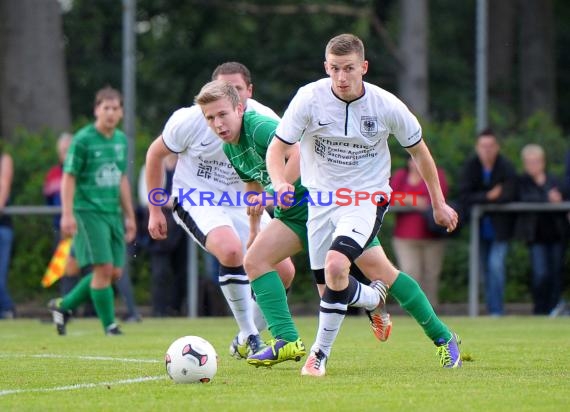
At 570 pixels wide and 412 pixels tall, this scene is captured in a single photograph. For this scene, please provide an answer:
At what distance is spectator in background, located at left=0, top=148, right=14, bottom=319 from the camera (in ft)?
51.6

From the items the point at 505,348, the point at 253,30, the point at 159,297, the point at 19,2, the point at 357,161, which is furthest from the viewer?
the point at 253,30

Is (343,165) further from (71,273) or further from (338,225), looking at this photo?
(71,273)

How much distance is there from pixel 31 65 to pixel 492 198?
8929mm

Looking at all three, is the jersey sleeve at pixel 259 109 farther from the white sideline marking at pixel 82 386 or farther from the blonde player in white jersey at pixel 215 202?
the white sideline marking at pixel 82 386

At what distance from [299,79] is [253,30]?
3382 mm

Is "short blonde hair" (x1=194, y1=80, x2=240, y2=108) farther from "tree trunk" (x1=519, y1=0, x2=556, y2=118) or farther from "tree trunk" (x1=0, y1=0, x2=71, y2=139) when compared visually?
"tree trunk" (x1=519, y1=0, x2=556, y2=118)

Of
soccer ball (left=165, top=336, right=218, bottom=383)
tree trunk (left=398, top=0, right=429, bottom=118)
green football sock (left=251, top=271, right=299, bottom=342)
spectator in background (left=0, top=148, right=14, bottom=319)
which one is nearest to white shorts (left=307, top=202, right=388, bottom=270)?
green football sock (left=251, top=271, right=299, bottom=342)

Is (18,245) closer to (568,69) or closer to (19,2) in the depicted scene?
(19,2)

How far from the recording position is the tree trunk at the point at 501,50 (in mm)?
27359

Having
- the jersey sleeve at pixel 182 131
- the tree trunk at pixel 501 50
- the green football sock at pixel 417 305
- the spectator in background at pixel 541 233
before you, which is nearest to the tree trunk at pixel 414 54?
the spectator in background at pixel 541 233

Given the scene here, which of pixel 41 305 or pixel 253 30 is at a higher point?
pixel 253 30

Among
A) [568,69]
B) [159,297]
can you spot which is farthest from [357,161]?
[568,69]

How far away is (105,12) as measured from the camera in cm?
2667

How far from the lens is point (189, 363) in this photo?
24.6ft
